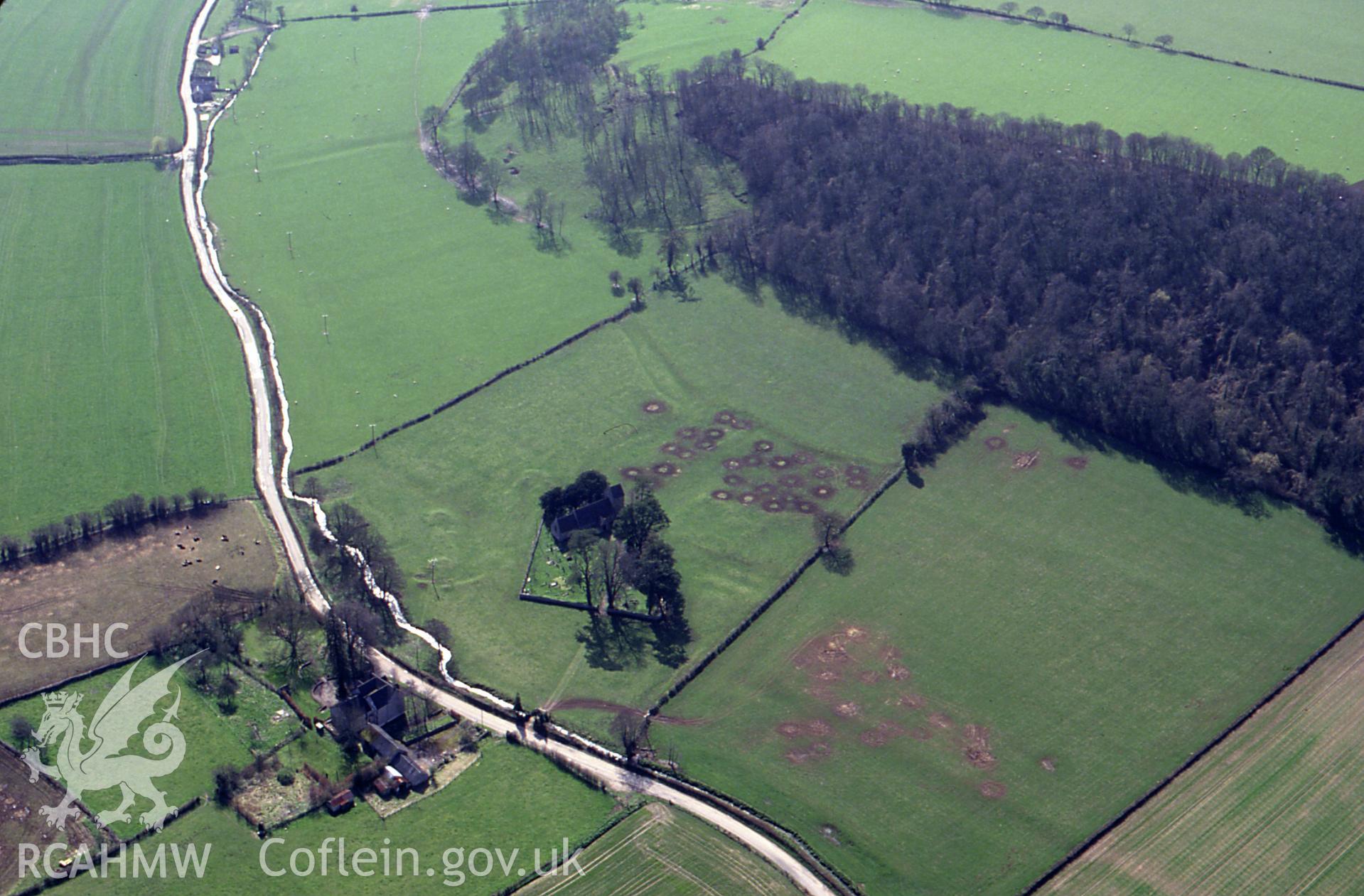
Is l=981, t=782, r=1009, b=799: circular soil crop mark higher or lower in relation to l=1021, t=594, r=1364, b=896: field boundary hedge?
lower

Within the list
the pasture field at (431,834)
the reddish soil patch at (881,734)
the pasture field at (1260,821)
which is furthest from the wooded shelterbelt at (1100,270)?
the pasture field at (431,834)

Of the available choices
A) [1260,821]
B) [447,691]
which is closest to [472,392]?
[447,691]

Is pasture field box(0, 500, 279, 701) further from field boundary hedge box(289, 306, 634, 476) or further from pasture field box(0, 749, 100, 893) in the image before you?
pasture field box(0, 749, 100, 893)

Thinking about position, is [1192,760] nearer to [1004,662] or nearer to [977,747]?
[977,747]

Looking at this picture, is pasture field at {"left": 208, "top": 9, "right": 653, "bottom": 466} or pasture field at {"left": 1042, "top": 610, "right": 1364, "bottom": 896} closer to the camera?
pasture field at {"left": 1042, "top": 610, "right": 1364, "bottom": 896}

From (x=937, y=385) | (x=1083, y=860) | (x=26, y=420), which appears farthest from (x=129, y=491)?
(x=1083, y=860)

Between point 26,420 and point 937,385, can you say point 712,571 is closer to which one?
point 937,385

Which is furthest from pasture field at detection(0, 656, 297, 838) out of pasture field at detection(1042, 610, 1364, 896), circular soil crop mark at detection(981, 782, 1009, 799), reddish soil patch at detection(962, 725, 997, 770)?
pasture field at detection(1042, 610, 1364, 896)
